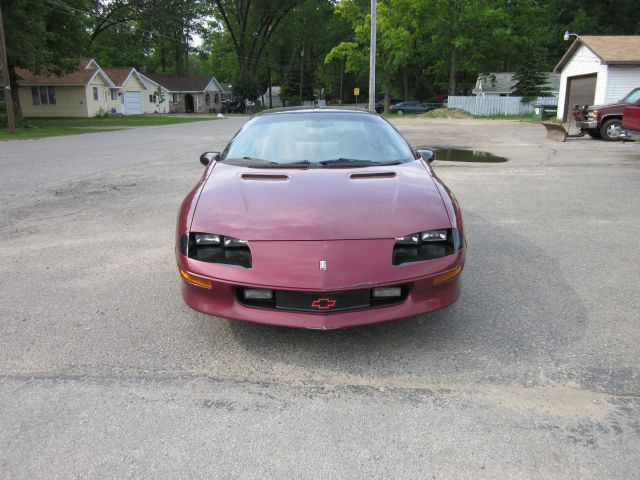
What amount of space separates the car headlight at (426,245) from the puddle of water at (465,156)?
33.3ft

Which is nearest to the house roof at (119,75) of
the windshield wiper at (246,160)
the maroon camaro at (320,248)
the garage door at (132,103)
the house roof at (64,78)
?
the garage door at (132,103)

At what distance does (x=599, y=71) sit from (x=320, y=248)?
91.1ft

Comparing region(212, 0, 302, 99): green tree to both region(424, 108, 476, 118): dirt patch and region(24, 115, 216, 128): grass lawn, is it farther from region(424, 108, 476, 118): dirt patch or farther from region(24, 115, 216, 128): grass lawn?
region(424, 108, 476, 118): dirt patch

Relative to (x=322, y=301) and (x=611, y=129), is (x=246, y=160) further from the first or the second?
(x=611, y=129)

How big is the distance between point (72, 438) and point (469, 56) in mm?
53678

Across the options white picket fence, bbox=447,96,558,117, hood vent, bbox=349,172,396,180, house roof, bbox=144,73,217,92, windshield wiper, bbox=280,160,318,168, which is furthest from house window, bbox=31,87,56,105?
hood vent, bbox=349,172,396,180

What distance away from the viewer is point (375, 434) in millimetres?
2428

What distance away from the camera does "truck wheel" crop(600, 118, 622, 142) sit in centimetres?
1664

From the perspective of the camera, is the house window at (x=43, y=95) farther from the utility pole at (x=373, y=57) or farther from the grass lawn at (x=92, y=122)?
the utility pole at (x=373, y=57)

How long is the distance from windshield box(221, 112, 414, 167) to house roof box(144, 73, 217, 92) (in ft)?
205

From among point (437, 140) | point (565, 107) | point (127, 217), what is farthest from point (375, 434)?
point (565, 107)

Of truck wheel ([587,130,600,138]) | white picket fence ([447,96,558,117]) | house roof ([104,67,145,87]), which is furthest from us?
house roof ([104,67,145,87])

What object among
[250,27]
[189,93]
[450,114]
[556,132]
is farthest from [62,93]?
[556,132]

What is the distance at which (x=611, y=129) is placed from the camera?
1670 cm
